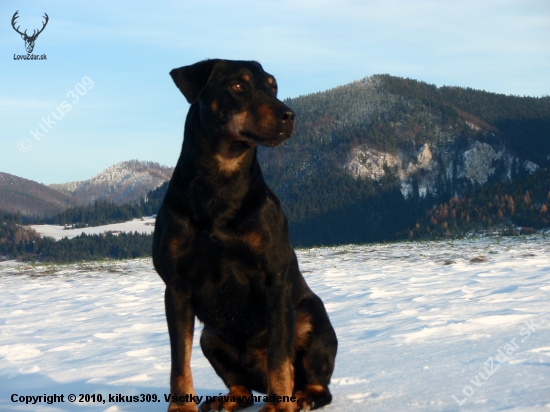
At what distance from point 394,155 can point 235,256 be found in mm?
118933

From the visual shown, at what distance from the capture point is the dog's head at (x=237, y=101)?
3740 mm

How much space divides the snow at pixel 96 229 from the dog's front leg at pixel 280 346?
106 metres

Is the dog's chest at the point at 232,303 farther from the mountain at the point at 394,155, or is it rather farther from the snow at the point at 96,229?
the snow at the point at 96,229

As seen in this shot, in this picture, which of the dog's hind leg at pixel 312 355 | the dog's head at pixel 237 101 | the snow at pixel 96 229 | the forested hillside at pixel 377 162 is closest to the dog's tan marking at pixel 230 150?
the dog's head at pixel 237 101

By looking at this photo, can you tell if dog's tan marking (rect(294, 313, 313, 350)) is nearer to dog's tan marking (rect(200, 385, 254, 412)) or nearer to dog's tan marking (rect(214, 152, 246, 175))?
dog's tan marking (rect(200, 385, 254, 412))

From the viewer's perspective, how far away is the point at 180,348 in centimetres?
364

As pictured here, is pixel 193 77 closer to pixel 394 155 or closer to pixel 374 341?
pixel 374 341

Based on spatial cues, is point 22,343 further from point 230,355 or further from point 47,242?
point 47,242

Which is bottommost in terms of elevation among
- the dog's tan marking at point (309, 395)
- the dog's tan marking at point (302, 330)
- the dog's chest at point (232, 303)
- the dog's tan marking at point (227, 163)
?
the dog's tan marking at point (309, 395)

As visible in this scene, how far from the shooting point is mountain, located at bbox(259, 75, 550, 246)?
10500 centimetres

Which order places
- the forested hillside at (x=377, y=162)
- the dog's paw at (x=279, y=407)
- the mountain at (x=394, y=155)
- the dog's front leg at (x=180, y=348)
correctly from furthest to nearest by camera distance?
the mountain at (x=394, y=155), the forested hillside at (x=377, y=162), the dog's front leg at (x=180, y=348), the dog's paw at (x=279, y=407)

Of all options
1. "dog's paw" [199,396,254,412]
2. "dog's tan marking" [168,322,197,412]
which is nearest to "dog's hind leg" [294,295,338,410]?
"dog's paw" [199,396,254,412]

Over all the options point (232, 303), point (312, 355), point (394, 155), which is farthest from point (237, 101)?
point (394, 155)

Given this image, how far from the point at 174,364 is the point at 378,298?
609 cm
